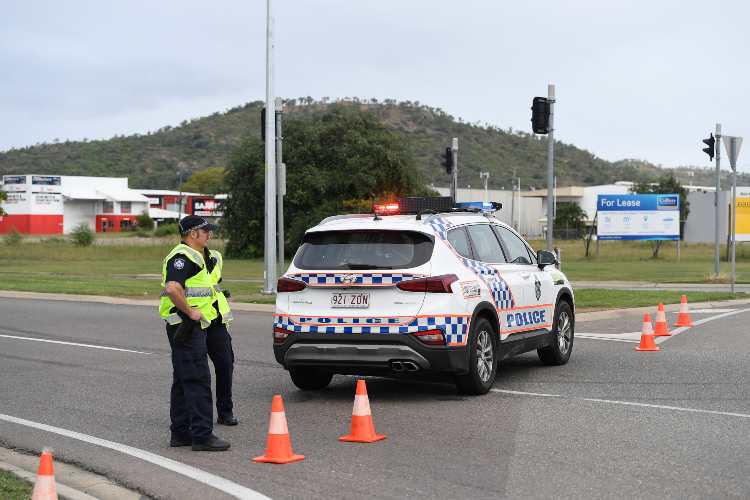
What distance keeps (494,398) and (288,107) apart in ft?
488

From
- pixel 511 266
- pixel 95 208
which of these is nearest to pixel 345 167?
pixel 511 266

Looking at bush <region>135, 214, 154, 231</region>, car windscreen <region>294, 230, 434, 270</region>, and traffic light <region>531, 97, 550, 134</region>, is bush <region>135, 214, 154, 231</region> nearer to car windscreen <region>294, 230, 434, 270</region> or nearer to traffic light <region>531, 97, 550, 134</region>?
traffic light <region>531, 97, 550, 134</region>

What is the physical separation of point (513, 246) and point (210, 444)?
5.30m

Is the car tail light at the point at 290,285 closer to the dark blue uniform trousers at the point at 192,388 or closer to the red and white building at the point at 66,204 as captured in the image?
the dark blue uniform trousers at the point at 192,388

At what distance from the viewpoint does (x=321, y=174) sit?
196 feet

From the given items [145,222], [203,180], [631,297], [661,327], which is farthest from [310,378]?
[203,180]

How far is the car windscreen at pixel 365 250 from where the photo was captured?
10430 mm

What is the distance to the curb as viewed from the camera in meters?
6.99

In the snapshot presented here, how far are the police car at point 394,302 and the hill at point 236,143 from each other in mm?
123275

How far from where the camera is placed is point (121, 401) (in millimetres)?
10812

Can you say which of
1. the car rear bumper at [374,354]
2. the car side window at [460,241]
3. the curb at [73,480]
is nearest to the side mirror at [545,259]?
the car side window at [460,241]

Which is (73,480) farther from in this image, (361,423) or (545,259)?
(545,259)

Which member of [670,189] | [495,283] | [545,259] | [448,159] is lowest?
[495,283]

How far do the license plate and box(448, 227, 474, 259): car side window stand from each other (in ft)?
3.62
